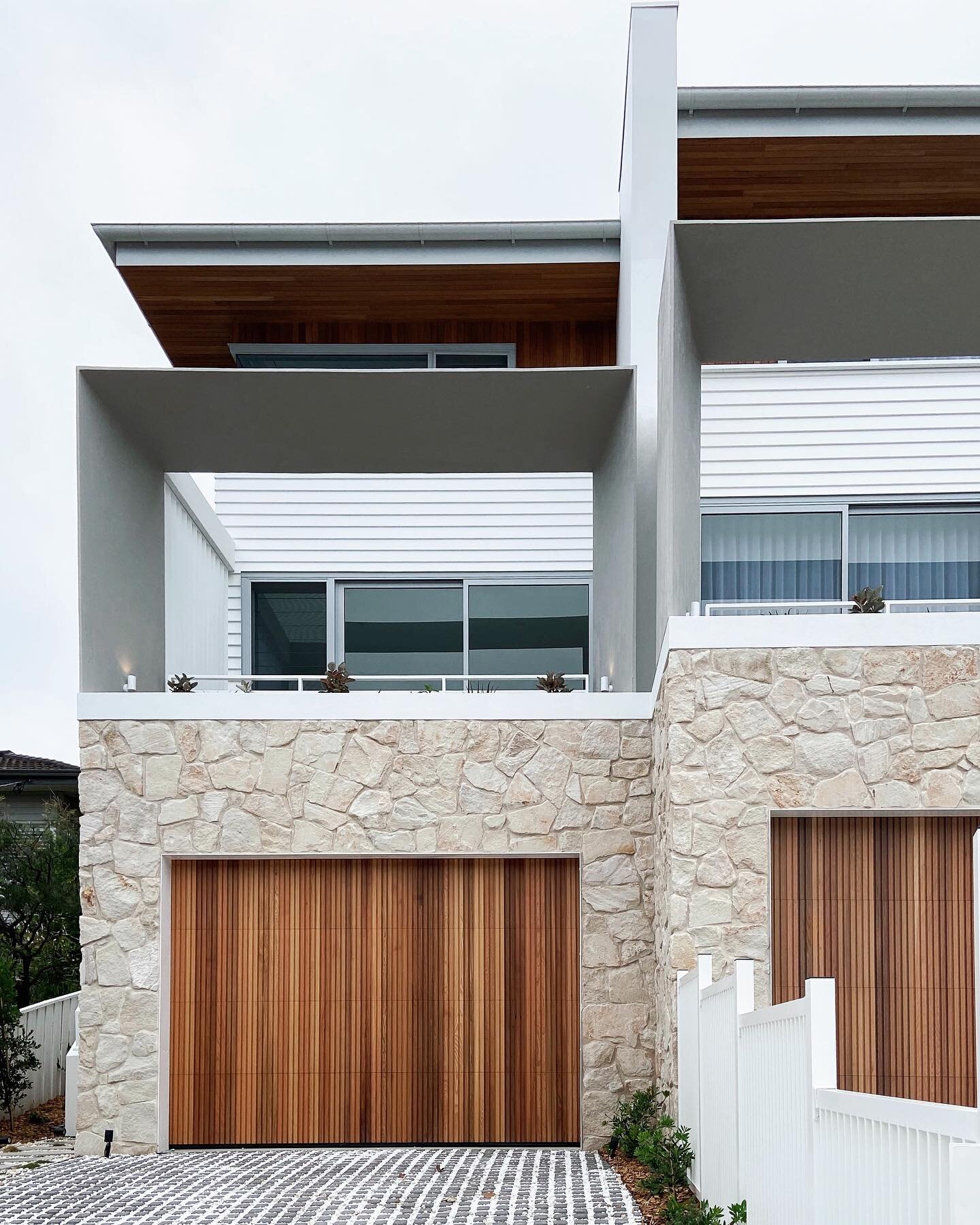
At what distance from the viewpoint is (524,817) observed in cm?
948

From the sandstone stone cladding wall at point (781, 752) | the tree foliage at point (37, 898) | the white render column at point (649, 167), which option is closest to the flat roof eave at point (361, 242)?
the white render column at point (649, 167)

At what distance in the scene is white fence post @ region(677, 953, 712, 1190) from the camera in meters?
6.64

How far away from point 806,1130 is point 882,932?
3.80m

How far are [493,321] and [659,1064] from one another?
901 cm

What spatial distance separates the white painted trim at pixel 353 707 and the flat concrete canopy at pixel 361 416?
85.7 inches

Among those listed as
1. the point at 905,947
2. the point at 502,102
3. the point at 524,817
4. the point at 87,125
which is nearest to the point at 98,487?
the point at 524,817

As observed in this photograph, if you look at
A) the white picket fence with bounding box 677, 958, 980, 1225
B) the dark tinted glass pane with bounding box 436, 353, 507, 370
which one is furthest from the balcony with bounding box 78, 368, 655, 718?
the white picket fence with bounding box 677, 958, 980, 1225

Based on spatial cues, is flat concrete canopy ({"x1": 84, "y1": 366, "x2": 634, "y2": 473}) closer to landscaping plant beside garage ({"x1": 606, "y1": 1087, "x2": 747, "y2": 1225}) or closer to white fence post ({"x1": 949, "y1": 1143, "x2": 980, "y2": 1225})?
landscaping plant beside garage ({"x1": 606, "y1": 1087, "x2": 747, "y2": 1225})

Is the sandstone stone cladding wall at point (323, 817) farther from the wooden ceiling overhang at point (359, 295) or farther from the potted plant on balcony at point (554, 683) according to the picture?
the wooden ceiling overhang at point (359, 295)

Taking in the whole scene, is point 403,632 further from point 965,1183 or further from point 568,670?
point 965,1183

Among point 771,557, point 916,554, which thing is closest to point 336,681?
point 771,557

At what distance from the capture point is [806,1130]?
4.23m

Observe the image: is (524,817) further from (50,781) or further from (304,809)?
(50,781)

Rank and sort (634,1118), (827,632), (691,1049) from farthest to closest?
(634,1118) → (827,632) → (691,1049)
